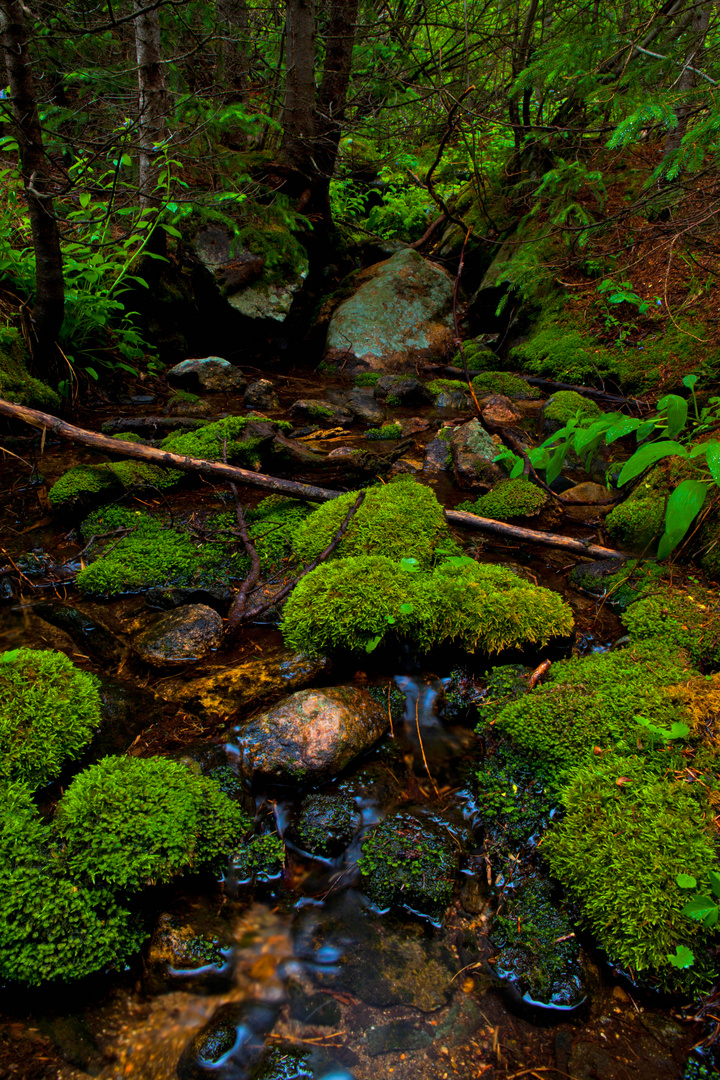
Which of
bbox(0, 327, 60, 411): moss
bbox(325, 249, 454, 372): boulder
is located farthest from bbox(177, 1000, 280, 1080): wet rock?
bbox(325, 249, 454, 372): boulder

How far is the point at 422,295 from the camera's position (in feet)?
33.9

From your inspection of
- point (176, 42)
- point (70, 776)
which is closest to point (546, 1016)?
point (70, 776)

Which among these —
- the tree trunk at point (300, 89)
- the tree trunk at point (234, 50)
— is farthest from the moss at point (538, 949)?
the tree trunk at point (234, 50)

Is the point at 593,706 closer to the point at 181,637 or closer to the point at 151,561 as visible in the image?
the point at 181,637

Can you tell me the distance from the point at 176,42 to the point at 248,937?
13.0 m

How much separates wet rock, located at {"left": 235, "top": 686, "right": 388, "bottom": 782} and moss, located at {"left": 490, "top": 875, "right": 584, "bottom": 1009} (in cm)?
88

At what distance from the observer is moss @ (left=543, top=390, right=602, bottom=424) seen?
6.25 m

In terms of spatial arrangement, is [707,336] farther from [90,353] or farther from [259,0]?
[259,0]

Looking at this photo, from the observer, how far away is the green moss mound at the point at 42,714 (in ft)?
7.11

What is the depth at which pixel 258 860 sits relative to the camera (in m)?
2.09

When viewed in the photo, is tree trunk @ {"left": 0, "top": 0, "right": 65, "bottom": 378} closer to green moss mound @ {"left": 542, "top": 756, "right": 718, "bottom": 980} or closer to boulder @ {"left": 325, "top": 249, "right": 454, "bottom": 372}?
boulder @ {"left": 325, "top": 249, "right": 454, "bottom": 372}

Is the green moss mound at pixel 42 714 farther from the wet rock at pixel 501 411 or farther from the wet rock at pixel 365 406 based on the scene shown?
the wet rock at pixel 501 411

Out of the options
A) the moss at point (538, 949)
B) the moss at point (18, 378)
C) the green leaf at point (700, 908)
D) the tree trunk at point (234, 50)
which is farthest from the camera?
the tree trunk at point (234, 50)

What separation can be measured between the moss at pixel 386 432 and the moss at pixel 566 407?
1.77m
